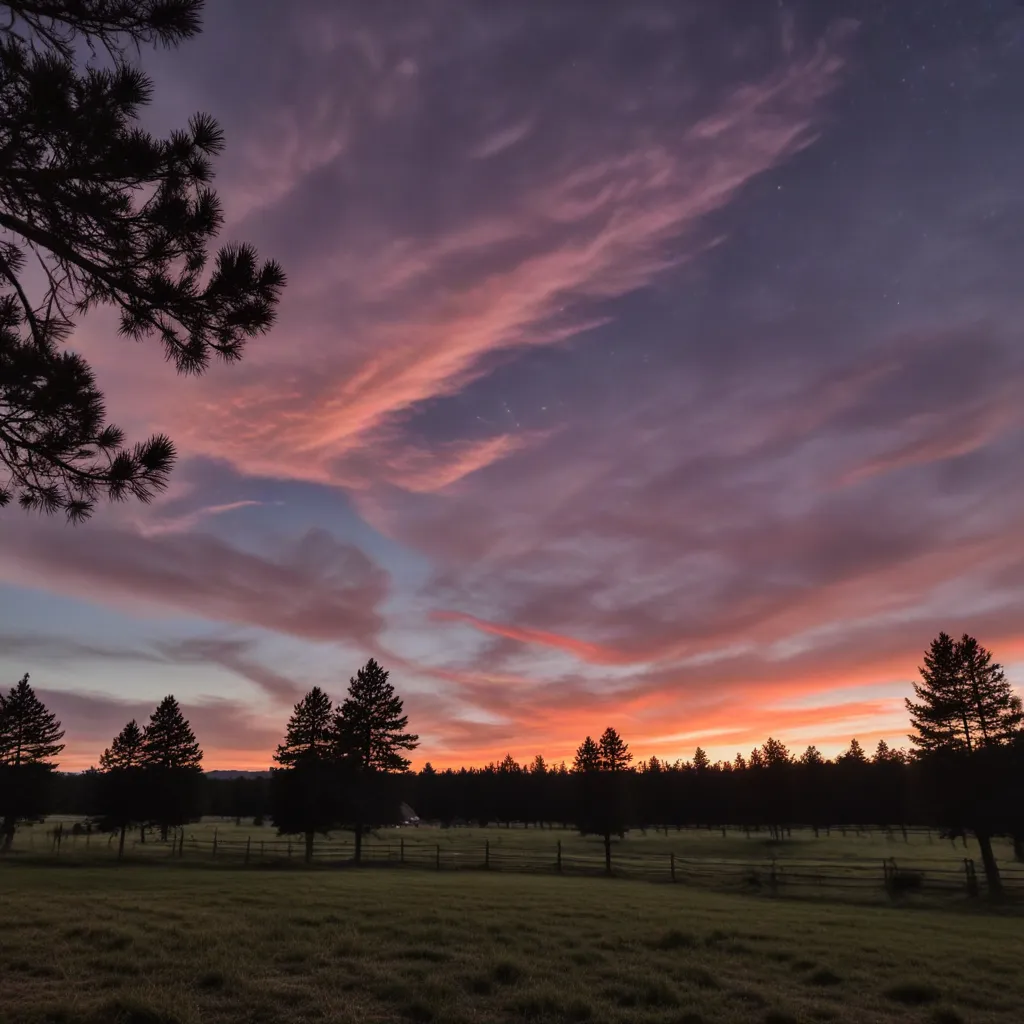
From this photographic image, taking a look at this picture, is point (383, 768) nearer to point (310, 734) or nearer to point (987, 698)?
point (310, 734)

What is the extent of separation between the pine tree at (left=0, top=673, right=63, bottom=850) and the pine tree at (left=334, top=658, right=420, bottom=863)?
28.7 metres

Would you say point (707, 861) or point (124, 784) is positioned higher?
point (124, 784)

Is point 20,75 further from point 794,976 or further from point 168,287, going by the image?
point 794,976

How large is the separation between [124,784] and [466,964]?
5662 centimetres

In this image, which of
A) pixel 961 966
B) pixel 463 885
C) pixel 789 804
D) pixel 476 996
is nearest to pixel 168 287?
pixel 476 996

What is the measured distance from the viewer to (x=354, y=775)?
5353cm

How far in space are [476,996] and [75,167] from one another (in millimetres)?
11987

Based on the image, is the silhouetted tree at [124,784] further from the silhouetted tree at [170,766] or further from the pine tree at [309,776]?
the pine tree at [309,776]

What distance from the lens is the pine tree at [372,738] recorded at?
52.8m

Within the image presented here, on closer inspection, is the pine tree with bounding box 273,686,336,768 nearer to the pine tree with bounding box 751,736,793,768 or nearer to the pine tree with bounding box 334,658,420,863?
the pine tree with bounding box 334,658,420,863

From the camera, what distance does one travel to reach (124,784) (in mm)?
57156

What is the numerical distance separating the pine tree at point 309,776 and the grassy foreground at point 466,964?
31.6m

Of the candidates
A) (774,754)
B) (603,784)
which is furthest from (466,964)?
(774,754)

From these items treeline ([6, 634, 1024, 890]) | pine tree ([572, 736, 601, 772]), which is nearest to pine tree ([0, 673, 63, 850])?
treeline ([6, 634, 1024, 890])
